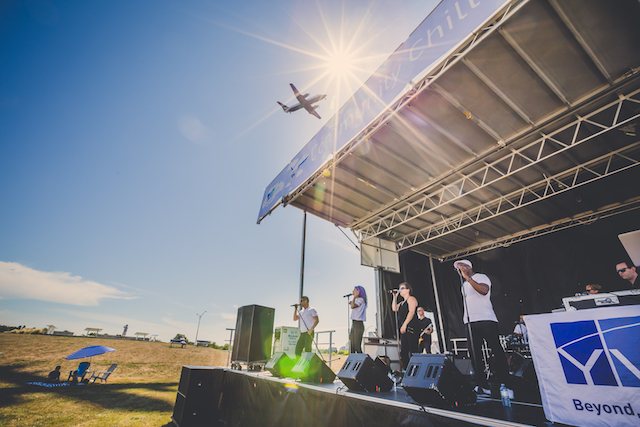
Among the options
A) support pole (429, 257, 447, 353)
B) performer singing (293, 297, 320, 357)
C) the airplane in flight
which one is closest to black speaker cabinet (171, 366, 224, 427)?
performer singing (293, 297, 320, 357)

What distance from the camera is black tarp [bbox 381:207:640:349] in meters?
6.73

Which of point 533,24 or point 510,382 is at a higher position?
point 533,24

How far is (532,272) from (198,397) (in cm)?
900

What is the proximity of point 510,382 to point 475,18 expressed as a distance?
148 inches

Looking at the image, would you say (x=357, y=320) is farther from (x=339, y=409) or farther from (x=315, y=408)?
(x=339, y=409)

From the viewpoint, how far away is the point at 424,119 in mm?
5016

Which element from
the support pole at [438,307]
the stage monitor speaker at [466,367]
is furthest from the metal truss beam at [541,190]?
the stage monitor speaker at [466,367]

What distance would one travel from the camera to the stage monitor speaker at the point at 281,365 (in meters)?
3.35

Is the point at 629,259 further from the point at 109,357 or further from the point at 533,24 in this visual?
the point at 109,357

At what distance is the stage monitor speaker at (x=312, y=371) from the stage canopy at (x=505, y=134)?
334 centimetres

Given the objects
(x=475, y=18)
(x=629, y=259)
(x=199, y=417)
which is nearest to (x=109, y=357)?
(x=199, y=417)

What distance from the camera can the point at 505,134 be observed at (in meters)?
5.23

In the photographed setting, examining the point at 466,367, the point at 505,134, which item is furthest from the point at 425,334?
the point at 505,134

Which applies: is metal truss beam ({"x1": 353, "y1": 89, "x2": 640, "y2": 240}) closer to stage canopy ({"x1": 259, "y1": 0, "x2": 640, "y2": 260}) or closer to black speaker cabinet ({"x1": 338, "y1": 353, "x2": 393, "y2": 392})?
stage canopy ({"x1": 259, "y1": 0, "x2": 640, "y2": 260})
